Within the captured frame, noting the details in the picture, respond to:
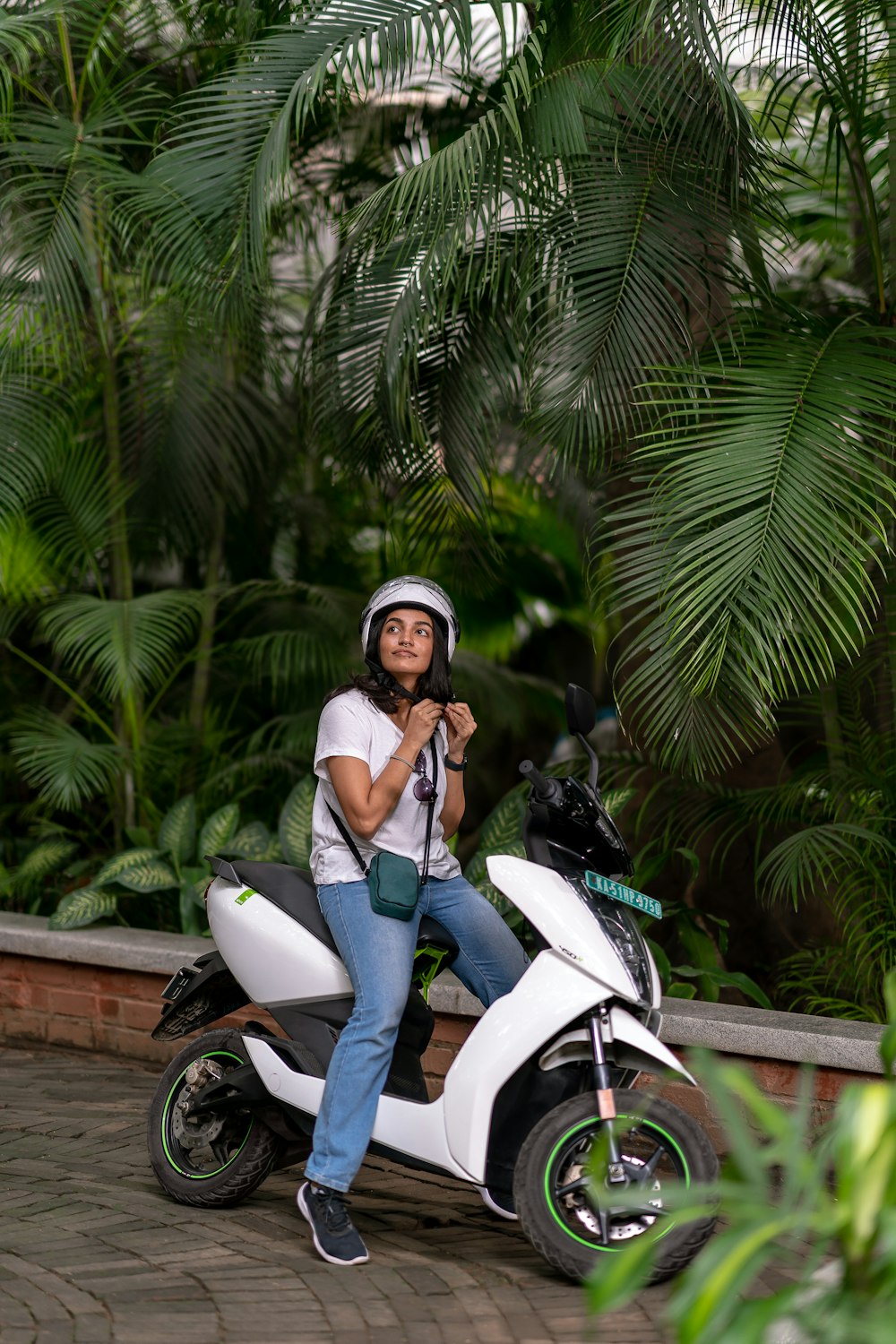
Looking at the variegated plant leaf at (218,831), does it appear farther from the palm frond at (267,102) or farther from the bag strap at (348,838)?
the bag strap at (348,838)

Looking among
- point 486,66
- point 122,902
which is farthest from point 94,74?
point 122,902

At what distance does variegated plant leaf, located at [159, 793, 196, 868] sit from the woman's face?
2.52 meters

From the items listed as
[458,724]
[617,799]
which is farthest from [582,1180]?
[617,799]

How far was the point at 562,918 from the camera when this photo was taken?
3496mm

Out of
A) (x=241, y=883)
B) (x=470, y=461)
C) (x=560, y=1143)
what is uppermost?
(x=470, y=461)

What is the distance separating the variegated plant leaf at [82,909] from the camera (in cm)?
598

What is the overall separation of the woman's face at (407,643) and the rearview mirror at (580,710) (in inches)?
21.1

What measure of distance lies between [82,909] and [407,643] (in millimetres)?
2750

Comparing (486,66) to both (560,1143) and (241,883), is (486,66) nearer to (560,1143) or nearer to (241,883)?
(241,883)

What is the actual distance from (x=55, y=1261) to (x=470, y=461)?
136 inches

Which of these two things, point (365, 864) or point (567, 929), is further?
point (365, 864)

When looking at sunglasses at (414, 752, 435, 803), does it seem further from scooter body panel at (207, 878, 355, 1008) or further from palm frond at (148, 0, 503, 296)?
palm frond at (148, 0, 503, 296)

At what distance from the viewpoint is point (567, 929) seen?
11.4ft

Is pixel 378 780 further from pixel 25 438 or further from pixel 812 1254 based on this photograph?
pixel 25 438
